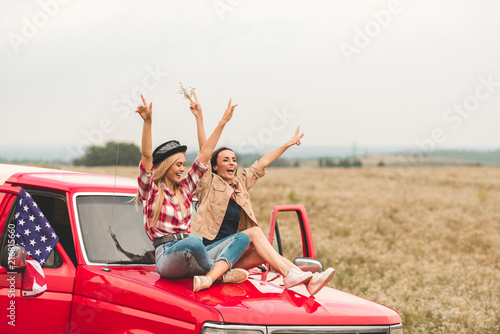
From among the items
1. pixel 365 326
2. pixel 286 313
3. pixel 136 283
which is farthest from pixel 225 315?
pixel 365 326

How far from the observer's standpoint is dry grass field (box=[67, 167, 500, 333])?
929 centimetres

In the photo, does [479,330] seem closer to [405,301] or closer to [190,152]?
[405,301]

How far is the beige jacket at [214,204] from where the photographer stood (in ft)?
18.0

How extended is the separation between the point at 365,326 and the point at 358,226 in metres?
15.1

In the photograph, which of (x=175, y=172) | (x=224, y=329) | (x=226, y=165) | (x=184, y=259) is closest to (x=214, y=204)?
(x=226, y=165)

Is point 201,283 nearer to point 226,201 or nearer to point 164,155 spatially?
point 164,155

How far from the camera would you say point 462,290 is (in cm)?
1105

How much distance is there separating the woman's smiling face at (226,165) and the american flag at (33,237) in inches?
65.9

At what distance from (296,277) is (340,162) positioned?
63.3m

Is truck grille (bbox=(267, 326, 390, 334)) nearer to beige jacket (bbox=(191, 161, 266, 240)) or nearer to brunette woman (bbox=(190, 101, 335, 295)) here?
brunette woman (bbox=(190, 101, 335, 295))

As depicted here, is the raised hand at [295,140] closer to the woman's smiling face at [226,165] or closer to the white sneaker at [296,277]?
the woman's smiling face at [226,165]

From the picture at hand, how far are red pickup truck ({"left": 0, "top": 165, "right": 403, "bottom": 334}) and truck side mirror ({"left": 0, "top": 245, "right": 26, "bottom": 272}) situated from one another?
0.15ft

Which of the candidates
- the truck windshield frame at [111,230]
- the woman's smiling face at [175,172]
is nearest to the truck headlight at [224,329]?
the truck windshield frame at [111,230]

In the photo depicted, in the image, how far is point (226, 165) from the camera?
19.1ft
